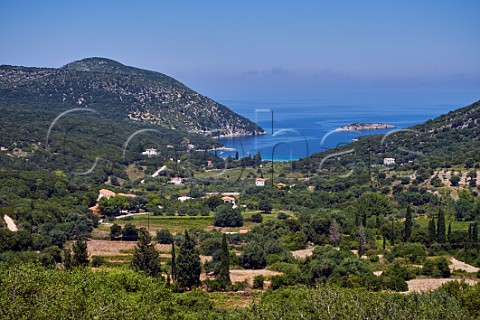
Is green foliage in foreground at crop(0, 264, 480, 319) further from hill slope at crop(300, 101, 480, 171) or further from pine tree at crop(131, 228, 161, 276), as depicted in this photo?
hill slope at crop(300, 101, 480, 171)

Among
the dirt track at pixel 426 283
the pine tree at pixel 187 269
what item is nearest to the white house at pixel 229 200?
the pine tree at pixel 187 269

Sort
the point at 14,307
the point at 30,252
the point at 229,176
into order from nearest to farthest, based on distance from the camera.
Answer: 1. the point at 14,307
2. the point at 30,252
3. the point at 229,176

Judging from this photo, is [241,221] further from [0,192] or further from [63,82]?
[63,82]

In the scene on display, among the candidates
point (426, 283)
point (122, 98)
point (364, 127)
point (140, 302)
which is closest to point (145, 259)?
point (140, 302)

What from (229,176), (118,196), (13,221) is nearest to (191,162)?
(229,176)

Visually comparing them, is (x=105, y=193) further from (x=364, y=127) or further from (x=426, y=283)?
(x=364, y=127)

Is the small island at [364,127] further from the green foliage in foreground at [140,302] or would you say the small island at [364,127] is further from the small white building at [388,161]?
the green foliage in foreground at [140,302]
